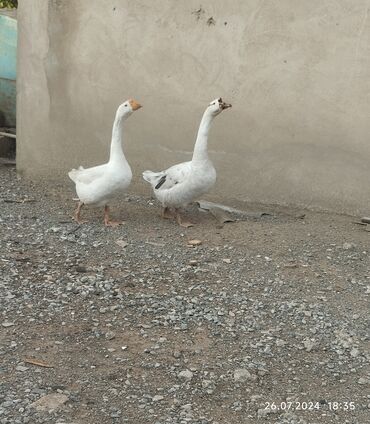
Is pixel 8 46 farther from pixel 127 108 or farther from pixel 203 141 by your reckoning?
pixel 203 141

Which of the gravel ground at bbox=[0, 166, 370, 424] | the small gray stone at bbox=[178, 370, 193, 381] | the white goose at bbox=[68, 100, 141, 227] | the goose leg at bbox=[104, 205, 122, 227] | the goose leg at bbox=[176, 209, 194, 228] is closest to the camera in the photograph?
the gravel ground at bbox=[0, 166, 370, 424]

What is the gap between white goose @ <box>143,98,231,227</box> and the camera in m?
6.79

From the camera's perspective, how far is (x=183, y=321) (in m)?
4.88

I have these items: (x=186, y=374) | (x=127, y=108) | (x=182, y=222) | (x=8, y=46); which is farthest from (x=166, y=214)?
(x=8, y=46)

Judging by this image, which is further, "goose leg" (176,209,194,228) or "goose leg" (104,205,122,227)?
"goose leg" (176,209,194,228)

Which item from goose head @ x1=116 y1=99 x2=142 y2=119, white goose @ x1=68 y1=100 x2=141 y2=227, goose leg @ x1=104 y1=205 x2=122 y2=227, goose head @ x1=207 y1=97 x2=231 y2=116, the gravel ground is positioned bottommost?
goose leg @ x1=104 y1=205 x2=122 y2=227

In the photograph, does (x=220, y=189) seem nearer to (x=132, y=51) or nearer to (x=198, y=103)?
(x=198, y=103)

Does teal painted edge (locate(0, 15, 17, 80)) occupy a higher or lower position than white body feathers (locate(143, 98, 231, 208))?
higher

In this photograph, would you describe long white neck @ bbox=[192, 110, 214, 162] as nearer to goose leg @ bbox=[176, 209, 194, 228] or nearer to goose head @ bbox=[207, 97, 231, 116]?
goose head @ bbox=[207, 97, 231, 116]

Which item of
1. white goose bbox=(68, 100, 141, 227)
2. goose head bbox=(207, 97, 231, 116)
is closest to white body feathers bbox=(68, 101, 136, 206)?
white goose bbox=(68, 100, 141, 227)

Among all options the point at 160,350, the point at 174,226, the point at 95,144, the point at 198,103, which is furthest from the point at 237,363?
the point at 95,144

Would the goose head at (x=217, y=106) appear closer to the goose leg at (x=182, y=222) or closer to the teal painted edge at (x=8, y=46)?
the goose leg at (x=182, y=222)

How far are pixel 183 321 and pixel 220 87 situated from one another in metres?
3.37

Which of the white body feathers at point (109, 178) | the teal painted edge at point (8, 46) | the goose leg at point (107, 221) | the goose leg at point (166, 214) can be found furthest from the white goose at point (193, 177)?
the teal painted edge at point (8, 46)
